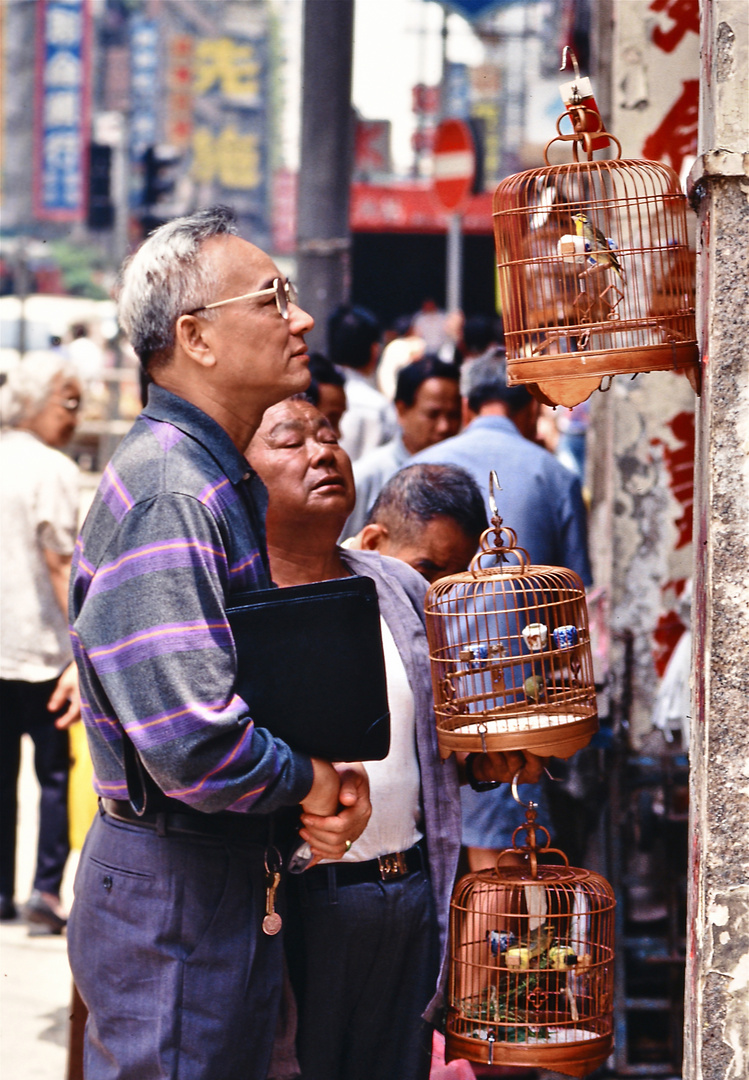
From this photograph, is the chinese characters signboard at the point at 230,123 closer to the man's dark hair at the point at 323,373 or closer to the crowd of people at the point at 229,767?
the man's dark hair at the point at 323,373

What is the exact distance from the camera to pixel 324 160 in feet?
18.1

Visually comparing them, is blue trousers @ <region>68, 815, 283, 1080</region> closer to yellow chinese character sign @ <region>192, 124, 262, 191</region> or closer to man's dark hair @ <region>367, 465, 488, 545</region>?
man's dark hair @ <region>367, 465, 488, 545</region>

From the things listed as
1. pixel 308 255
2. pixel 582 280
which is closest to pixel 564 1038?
pixel 582 280

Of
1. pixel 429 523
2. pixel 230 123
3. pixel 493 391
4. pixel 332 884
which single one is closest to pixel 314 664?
pixel 332 884

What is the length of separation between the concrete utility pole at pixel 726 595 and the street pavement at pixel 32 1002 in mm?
2552

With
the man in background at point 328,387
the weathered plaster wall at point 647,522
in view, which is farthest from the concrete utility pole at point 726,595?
the man in background at point 328,387

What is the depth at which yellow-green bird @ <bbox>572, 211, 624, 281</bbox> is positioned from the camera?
2172 mm

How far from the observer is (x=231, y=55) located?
40906 millimetres

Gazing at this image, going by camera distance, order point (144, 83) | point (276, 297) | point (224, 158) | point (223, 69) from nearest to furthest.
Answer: point (276, 297) → point (144, 83) → point (223, 69) → point (224, 158)

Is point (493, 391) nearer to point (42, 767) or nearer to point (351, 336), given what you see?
point (351, 336)

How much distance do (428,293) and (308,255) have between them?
14160mm

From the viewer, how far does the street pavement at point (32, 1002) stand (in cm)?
394

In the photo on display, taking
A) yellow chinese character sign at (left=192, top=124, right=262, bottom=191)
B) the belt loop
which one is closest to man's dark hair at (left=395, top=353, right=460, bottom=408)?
the belt loop

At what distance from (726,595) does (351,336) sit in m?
4.59
